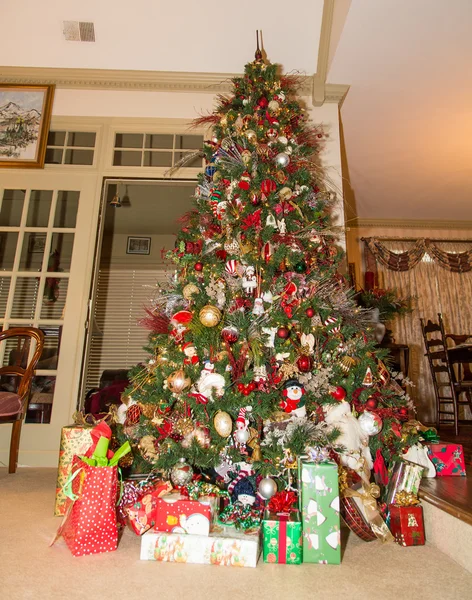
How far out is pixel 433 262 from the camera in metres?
5.45

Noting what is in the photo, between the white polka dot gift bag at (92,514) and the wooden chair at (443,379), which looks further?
the wooden chair at (443,379)

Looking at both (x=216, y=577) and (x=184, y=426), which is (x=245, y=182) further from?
(x=216, y=577)

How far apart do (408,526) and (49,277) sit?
2.70 metres

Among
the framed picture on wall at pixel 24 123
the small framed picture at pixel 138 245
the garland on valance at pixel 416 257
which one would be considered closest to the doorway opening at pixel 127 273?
the small framed picture at pixel 138 245

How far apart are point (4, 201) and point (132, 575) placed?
297 centimetres

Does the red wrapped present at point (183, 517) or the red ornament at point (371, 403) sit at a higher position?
the red ornament at point (371, 403)

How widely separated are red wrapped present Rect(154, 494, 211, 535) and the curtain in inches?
179

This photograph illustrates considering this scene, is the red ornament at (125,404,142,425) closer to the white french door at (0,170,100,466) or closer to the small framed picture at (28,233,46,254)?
the white french door at (0,170,100,466)

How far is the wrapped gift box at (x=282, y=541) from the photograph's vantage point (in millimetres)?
1104

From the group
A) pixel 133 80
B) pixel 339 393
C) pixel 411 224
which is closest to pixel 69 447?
pixel 339 393

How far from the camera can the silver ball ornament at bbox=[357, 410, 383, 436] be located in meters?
1.44

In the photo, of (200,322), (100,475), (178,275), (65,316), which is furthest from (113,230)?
(100,475)

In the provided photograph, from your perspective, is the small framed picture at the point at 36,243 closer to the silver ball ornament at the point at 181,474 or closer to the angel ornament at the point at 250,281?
the angel ornament at the point at 250,281

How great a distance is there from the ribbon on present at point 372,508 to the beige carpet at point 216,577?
39mm
